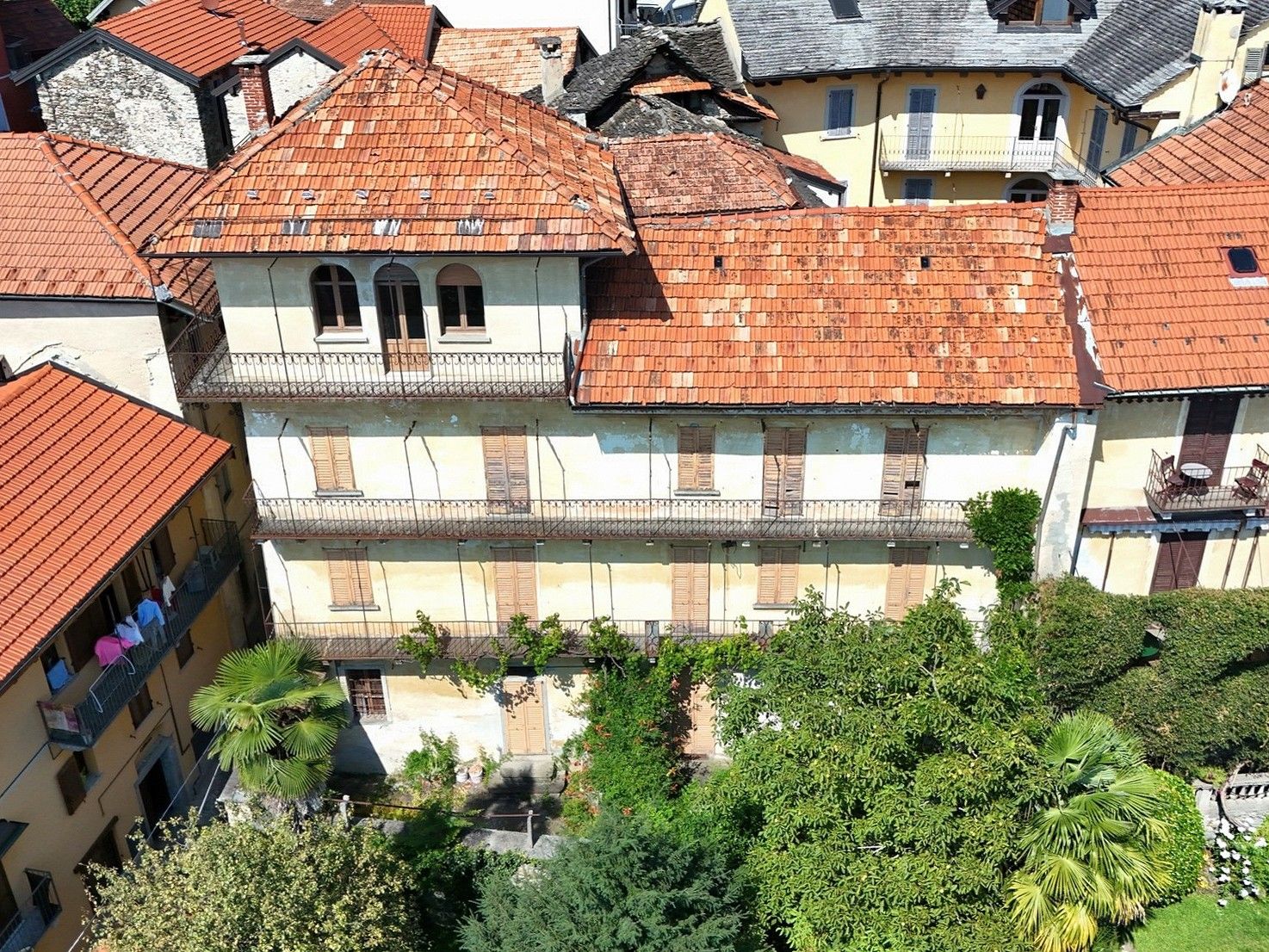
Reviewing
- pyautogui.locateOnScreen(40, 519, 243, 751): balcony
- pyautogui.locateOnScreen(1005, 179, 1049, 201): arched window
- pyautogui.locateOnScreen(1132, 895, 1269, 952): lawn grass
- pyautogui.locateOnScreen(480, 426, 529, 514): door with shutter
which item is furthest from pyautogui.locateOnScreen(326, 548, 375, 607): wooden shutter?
pyautogui.locateOnScreen(1005, 179, 1049, 201): arched window

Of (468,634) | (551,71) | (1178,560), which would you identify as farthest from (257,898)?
(551,71)

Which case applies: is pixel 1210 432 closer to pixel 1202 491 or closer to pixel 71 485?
pixel 1202 491

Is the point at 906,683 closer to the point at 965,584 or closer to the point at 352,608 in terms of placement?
the point at 965,584

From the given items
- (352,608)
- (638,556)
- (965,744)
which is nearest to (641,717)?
(638,556)

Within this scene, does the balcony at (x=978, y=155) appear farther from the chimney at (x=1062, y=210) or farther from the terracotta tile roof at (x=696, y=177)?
the chimney at (x=1062, y=210)

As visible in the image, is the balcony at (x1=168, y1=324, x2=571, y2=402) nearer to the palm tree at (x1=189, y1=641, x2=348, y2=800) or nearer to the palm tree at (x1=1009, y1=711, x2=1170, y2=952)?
the palm tree at (x1=189, y1=641, x2=348, y2=800)

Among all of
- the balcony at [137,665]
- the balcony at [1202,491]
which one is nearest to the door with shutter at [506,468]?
the balcony at [137,665]
